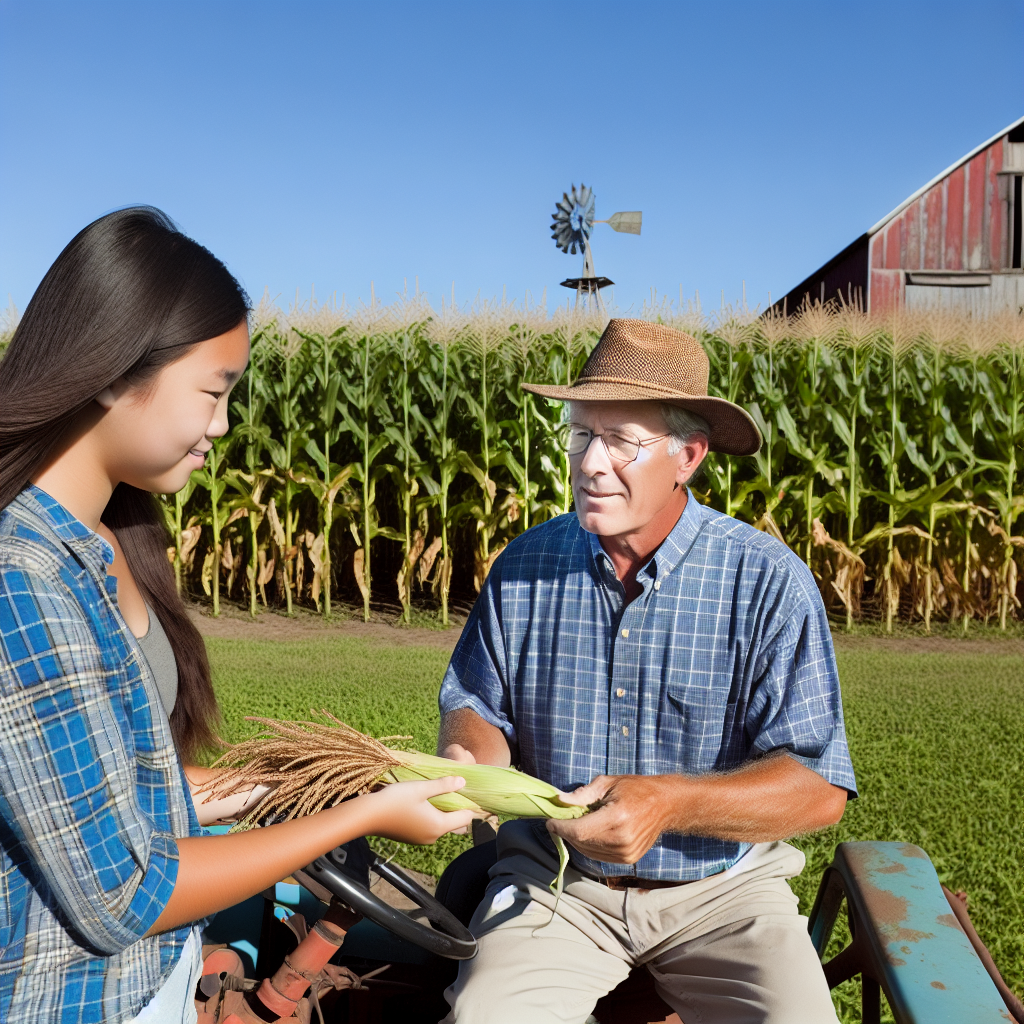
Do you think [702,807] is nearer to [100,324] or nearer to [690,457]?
[690,457]

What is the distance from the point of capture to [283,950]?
220cm

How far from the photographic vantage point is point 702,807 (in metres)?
2.08

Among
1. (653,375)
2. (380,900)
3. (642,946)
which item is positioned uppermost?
(653,375)

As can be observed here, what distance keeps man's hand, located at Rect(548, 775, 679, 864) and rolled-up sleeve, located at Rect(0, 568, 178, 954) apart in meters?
0.79

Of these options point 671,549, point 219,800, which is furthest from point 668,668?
point 219,800

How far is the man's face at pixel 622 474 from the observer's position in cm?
243

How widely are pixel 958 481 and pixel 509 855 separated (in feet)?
26.2

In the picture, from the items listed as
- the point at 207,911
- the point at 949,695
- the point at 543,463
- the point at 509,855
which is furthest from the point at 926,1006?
the point at 543,463

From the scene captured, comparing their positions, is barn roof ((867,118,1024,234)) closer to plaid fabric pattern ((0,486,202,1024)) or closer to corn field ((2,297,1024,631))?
corn field ((2,297,1024,631))

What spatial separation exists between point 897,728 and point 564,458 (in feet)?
13.9

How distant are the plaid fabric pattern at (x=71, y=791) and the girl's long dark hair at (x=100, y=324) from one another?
4.5 inches

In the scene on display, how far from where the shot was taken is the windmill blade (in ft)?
58.2

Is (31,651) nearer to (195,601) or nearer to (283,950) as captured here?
(283,950)

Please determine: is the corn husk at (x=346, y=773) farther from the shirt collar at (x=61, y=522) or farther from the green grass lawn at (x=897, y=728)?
the green grass lawn at (x=897, y=728)
